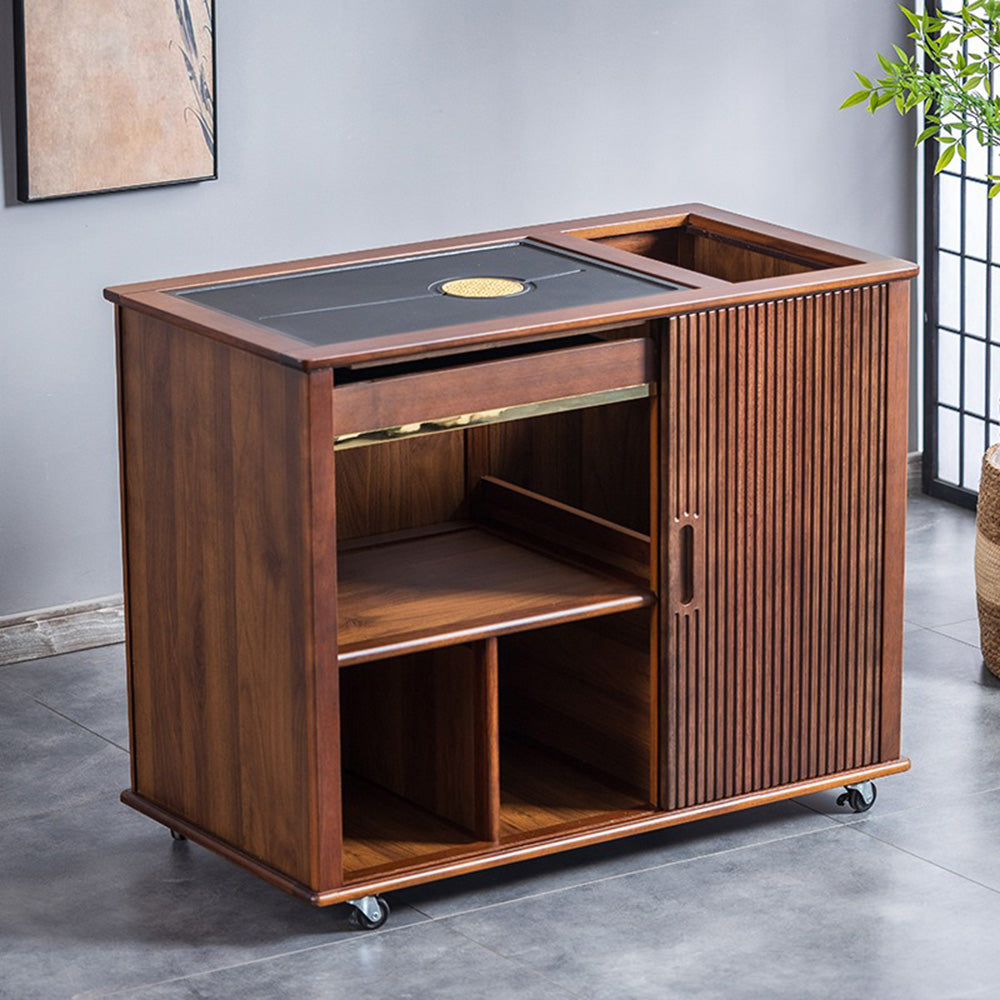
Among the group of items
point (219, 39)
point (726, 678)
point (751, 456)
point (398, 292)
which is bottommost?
point (726, 678)

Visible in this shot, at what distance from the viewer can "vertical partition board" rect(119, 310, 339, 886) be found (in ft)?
11.2

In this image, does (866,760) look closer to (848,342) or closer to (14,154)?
(848,342)

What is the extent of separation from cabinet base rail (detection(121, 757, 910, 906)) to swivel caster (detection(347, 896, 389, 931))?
17mm

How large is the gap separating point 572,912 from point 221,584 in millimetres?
730

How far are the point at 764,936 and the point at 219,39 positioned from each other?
6.98 feet

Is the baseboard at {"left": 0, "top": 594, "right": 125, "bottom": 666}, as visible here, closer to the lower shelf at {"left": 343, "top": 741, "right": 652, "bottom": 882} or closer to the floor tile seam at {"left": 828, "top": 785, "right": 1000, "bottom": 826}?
the lower shelf at {"left": 343, "top": 741, "right": 652, "bottom": 882}

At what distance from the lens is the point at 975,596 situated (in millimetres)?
5078

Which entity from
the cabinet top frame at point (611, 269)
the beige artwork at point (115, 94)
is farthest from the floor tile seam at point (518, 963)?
the beige artwork at point (115, 94)

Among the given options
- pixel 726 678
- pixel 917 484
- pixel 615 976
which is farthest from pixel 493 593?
pixel 917 484

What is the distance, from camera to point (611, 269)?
384 centimetres

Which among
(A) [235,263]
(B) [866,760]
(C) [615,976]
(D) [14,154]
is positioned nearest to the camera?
(C) [615,976]

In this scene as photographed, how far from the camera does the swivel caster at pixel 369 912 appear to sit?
141 inches

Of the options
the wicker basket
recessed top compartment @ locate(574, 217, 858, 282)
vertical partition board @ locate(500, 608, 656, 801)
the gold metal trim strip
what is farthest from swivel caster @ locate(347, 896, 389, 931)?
the wicker basket

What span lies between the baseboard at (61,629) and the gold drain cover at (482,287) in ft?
4.62
